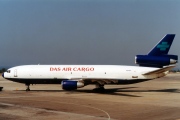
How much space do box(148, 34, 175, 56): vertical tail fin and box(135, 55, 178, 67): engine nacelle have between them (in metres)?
0.59

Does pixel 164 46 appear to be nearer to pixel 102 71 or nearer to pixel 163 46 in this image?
pixel 163 46

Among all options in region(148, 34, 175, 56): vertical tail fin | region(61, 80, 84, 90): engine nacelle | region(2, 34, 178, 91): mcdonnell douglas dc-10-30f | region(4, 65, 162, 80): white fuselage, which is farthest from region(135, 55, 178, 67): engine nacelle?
region(61, 80, 84, 90): engine nacelle

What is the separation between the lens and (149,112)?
70.3 ft

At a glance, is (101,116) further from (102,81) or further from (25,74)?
(25,74)

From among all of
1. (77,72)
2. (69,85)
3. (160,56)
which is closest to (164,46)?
(160,56)

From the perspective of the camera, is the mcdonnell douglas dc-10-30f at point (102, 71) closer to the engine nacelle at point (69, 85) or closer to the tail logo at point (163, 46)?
the tail logo at point (163, 46)

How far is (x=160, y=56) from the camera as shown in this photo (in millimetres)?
38969

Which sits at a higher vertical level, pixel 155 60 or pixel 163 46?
pixel 163 46

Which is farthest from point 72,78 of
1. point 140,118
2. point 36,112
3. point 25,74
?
point 140,118

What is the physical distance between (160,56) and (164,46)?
5.21ft

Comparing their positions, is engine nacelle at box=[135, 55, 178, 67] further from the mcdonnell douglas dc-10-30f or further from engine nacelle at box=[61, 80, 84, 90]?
engine nacelle at box=[61, 80, 84, 90]

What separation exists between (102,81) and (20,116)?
65.3 ft

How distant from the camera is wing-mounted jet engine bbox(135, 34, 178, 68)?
126 feet

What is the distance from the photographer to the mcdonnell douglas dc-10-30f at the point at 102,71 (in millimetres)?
38500
